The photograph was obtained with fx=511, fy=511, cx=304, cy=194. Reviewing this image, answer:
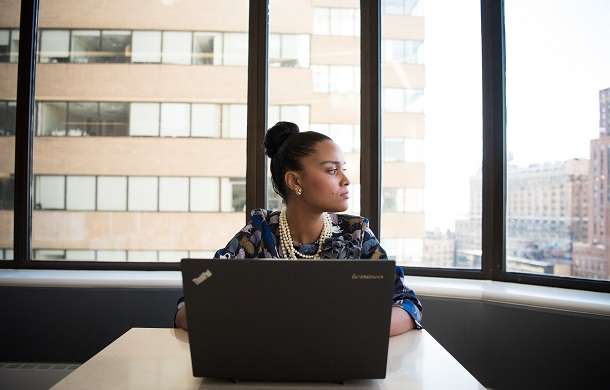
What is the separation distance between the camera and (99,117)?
3236 mm

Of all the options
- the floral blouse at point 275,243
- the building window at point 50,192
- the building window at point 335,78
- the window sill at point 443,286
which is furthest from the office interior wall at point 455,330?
the building window at point 335,78

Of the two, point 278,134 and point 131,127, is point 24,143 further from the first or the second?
point 278,134

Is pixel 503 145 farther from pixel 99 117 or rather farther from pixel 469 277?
pixel 99 117

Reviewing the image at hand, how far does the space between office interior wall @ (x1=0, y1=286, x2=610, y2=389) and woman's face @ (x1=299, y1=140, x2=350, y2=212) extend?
0.93 meters

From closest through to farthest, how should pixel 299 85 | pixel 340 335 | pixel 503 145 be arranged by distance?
pixel 340 335 → pixel 503 145 → pixel 299 85

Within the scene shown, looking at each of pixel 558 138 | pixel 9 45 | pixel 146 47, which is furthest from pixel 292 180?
pixel 9 45

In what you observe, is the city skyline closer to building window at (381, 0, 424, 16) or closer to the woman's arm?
building window at (381, 0, 424, 16)

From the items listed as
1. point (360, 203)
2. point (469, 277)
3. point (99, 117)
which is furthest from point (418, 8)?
point (99, 117)

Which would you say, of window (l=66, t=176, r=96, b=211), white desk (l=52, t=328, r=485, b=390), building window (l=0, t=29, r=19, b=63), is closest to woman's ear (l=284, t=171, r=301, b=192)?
white desk (l=52, t=328, r=485, b=390)

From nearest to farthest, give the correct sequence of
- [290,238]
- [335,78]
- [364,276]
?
1. [364,276]
2. [290,238]
3. [335,78]

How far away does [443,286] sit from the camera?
246 centimetres

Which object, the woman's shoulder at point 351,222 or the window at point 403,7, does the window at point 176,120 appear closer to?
the window at point 403,7

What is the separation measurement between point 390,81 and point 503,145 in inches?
29.2

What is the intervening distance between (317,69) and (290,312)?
239 cm
